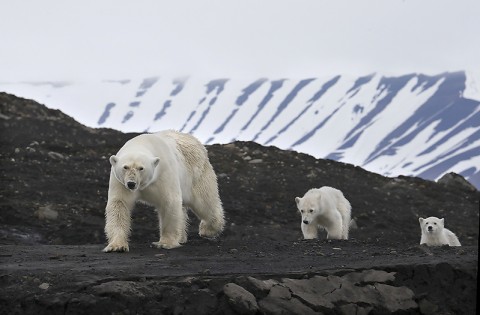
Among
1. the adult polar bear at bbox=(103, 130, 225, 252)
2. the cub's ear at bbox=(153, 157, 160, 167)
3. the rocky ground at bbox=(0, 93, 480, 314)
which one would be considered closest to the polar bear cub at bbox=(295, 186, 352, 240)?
the rocky ground at bbox=(0, 93, 480, 314)

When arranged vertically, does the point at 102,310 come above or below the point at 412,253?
below

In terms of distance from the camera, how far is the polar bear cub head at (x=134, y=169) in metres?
9.01

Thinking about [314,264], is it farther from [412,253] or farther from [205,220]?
[205,220]

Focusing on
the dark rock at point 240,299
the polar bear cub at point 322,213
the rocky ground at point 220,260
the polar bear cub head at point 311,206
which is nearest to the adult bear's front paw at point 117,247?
the rocky ground at point 220,260

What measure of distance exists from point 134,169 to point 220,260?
1.45m

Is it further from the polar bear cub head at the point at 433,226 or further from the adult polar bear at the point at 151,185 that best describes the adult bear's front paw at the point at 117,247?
the polar bear cub head at the point at 433,226

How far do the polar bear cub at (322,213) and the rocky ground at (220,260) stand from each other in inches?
67.7

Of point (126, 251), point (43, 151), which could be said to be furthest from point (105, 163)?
point (126, 251)

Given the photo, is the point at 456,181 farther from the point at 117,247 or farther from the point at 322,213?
the point at 117,247

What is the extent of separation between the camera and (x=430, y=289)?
8.12m

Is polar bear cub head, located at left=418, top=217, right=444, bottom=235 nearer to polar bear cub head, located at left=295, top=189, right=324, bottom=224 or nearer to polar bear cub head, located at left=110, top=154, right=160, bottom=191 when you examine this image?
polar bear cub head, located at left=295, top=189, right=324, bottom=224

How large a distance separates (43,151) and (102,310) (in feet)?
46.2

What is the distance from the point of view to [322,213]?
1374cm

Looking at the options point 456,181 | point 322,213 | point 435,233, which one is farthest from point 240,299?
point 456,181
